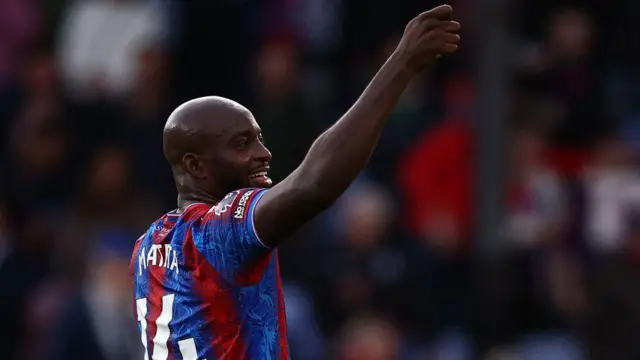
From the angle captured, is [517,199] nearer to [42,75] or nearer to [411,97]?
[411,97]

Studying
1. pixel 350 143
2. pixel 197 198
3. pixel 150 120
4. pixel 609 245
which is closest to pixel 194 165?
pixel 197 198

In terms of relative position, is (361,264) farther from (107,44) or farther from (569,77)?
(107,44)

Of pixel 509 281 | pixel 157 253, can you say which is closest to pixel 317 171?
A: pixel 157 253

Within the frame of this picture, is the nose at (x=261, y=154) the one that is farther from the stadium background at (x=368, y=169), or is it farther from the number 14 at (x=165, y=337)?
the stadium background at (x=368, y=169)

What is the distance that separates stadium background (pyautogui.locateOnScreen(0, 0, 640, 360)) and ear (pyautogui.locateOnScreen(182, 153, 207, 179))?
4.87 metres

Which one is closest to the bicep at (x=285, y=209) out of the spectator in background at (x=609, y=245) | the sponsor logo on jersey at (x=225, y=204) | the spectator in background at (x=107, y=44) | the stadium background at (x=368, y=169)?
the sponsor logo on jersey at (x=225, y=204)

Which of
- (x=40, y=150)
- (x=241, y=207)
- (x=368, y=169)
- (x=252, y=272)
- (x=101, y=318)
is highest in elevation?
(x=241, y=207)

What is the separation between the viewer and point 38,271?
10484 mm

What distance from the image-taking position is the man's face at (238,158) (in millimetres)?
4902

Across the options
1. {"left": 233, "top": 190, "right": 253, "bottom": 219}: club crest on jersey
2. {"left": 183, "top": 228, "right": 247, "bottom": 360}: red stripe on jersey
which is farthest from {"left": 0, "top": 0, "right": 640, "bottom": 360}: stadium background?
{"left": 233, "top": 190, "right": 253, "bottom": 219}: club crest on jersey

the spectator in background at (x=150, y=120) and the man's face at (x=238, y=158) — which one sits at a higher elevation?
the man's face at (x=238, y=158)

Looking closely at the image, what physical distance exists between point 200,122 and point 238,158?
0.17m

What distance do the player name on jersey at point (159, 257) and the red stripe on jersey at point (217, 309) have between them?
93mm

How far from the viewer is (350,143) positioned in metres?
4.45
